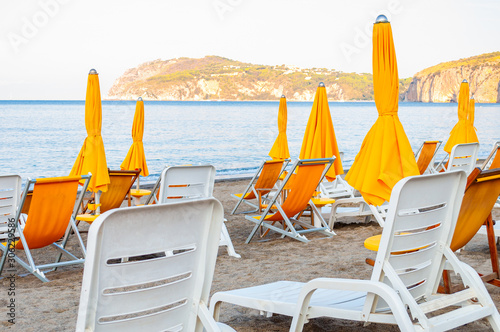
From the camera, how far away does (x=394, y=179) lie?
388 centimetres

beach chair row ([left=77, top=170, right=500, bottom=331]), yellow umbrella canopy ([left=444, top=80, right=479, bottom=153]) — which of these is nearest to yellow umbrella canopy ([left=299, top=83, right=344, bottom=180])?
beach chair row ([left=77, top=170, right=500, bottom=331])

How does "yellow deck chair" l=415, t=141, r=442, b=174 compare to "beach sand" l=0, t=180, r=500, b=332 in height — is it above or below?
above

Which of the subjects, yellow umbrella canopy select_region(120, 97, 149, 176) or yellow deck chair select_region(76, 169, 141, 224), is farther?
yellow umbrella canopy select_region(120, 97, 149, 176)

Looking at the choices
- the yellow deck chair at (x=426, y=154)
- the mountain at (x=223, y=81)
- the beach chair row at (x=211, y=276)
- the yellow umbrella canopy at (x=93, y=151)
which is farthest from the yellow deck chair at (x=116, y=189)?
the mountain at (x=223, y=81)

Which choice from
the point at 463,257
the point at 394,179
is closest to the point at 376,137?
the point at 394,179

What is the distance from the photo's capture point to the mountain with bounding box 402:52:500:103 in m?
69.8

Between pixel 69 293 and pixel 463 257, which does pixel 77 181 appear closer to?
pixel 69 293

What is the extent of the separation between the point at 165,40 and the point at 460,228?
63458mm

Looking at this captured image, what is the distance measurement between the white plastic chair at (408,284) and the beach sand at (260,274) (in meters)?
0.74

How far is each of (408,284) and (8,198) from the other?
11.0ft

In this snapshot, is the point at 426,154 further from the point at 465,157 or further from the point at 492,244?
the point at 492,244

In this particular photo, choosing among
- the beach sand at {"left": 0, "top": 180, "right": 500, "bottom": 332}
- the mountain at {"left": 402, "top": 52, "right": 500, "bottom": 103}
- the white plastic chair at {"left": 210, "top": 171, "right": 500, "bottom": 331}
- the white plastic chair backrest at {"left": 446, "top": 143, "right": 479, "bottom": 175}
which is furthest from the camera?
the mountain at {"left": 402, "top": 52, "right": 500, "bottom": 103}

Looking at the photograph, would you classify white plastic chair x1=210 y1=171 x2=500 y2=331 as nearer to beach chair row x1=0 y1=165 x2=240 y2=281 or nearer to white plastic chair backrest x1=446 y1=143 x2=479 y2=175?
beach chair row x1=0 y1=165 x2=240 y2=281

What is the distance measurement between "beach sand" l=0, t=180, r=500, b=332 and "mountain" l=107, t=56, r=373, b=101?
47641 mm
